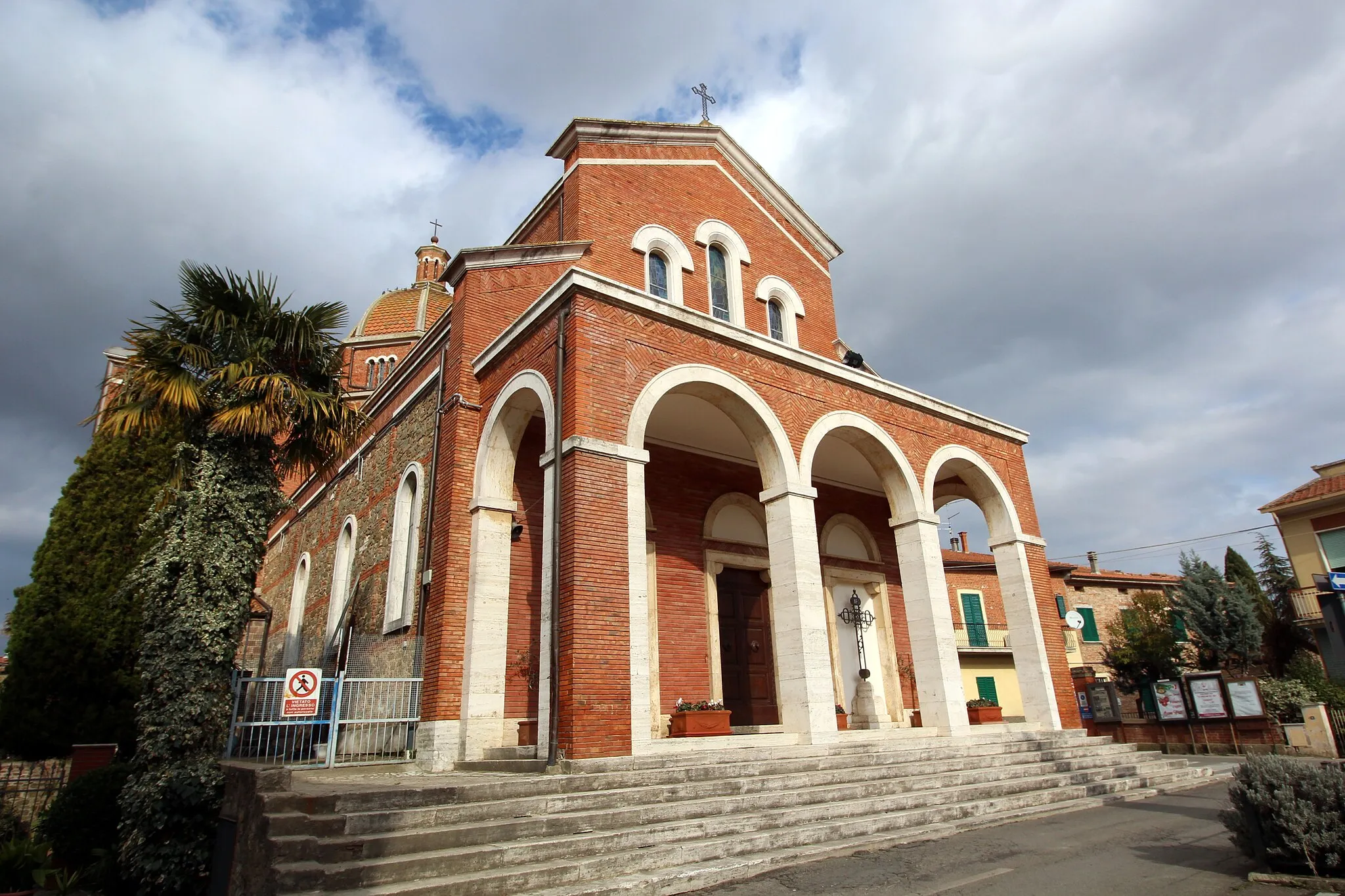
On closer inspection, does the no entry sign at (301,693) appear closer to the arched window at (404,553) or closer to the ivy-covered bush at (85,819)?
the ivy-covered bush at (85,819)

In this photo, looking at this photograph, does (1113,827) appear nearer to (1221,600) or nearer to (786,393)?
(786,393)

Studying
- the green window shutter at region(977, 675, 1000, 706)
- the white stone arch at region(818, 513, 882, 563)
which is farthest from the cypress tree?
the green window shutter at region(977, 675, 1000, 706)

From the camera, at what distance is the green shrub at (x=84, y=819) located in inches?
345

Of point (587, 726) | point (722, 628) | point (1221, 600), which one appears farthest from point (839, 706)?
point (1221, 600)

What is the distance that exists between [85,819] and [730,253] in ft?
44.3

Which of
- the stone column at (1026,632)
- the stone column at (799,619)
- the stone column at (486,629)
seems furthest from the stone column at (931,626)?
the stone column at (486,629)

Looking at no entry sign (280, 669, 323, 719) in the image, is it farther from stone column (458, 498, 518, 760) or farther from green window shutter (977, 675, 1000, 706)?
green window shutter (977, 675, 1000, 706)

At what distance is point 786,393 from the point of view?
37.5ft

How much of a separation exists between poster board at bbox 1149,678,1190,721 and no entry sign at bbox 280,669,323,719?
15589 mm

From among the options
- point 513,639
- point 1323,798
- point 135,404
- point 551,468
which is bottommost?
point 1323,798

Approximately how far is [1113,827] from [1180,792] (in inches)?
138

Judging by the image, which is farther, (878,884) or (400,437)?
(400,437)

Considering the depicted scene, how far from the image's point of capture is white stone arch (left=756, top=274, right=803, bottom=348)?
52.2 ft

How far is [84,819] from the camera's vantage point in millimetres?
8938
